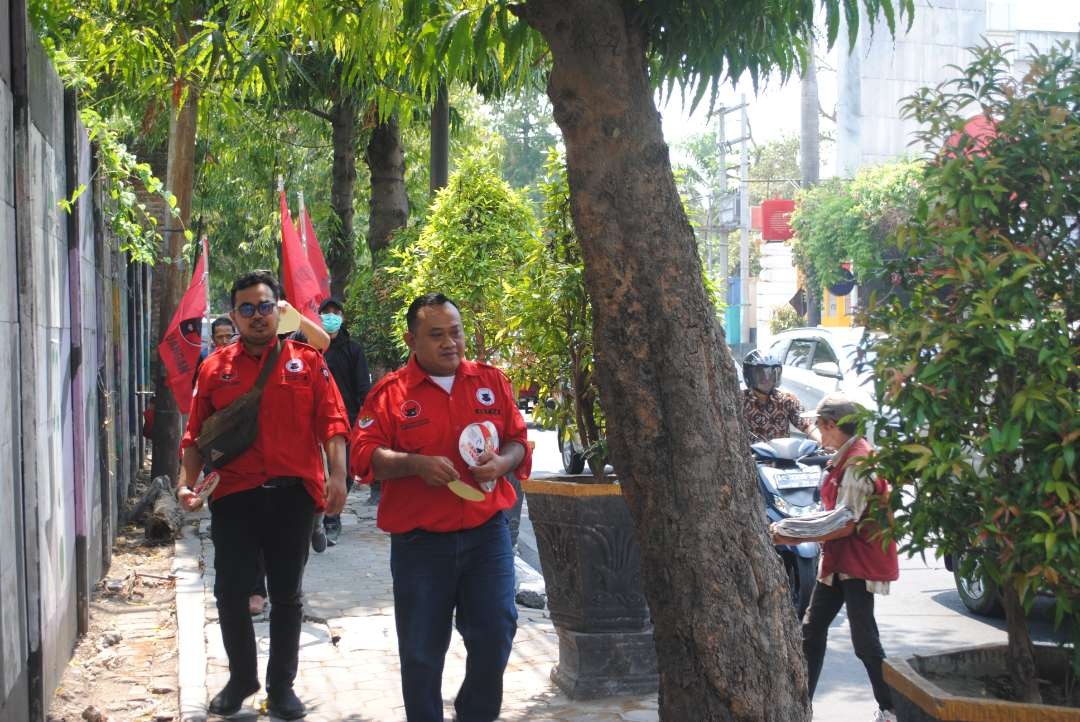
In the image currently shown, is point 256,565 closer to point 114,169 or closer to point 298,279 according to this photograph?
point 114,169

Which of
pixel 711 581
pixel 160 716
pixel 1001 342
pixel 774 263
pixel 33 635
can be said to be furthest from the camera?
pixel 774 263

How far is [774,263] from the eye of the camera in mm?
62625

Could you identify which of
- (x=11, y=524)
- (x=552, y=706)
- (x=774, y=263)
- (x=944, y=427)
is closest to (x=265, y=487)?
(x=11, y=524)

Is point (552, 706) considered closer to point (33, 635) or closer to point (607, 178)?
point (33, 635)

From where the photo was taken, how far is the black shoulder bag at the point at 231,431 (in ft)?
18.9

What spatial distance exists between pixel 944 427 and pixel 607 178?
50.4 inches

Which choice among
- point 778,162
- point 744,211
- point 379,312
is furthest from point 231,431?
point 778,162

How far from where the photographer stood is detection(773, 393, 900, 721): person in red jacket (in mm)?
5672

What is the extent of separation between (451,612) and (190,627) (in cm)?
311

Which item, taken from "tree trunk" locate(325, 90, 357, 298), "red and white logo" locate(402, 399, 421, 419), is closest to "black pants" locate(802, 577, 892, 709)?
"red and white logo" locate(402, 399, 421, 419)

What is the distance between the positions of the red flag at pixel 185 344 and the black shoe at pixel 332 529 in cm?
152

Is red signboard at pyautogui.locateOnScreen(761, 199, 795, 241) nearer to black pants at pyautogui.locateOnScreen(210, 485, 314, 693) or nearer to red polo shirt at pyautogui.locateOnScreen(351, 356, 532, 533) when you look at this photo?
black pants at pyautogui.locateOnScreen(210, 485, 314, 693)

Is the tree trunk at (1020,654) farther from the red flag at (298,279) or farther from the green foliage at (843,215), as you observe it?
the green foliage at (843,215)

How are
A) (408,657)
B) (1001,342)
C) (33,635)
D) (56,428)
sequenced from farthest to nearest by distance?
(56,428), (33,635), (408,657), (1001,342)
